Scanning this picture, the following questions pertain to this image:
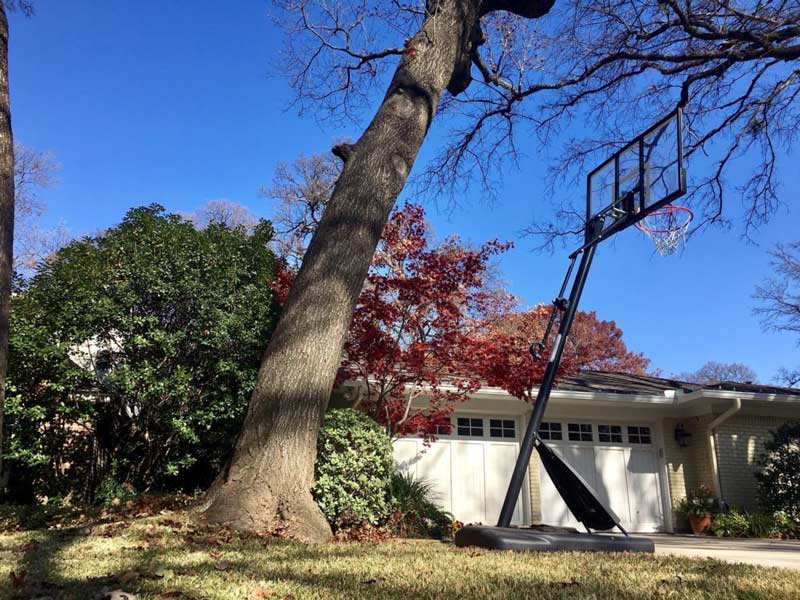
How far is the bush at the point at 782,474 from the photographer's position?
1072cm

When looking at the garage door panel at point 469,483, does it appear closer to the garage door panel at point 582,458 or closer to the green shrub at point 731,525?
the garage door panel at point 582,458

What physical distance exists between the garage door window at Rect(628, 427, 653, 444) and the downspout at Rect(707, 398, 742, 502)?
115cm

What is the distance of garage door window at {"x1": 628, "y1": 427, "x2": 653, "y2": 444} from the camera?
1249 cm

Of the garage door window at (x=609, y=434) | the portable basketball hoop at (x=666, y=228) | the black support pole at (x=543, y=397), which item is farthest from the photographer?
the garage door window at (x=609, y=434)

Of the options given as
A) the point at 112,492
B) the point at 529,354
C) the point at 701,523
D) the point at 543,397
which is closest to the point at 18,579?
the point at 543,397

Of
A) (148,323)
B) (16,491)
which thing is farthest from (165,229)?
(16,491)

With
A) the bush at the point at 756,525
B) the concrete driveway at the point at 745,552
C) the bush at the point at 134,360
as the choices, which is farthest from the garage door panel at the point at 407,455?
the bush at the point at 756,525

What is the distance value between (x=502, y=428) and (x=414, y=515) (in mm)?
4289

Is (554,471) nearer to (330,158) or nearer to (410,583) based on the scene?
(410,583)

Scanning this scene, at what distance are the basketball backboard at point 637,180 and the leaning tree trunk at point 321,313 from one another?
2165 mm

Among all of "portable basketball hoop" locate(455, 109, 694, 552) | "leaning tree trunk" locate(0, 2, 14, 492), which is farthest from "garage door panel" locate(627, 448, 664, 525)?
"leaning tree trunk" locate(0, 2, 14, 492)

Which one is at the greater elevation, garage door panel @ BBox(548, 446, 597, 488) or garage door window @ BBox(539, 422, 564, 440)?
garage door window @ BBox(539, 422, 564, 440)

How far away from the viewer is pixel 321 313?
19.2ft

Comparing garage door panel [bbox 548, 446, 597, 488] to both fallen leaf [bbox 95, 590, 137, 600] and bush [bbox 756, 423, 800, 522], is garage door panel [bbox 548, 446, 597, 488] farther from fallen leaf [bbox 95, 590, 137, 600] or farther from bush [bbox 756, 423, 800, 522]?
fallen leaf [bbox 95, 590, 137, 600]
